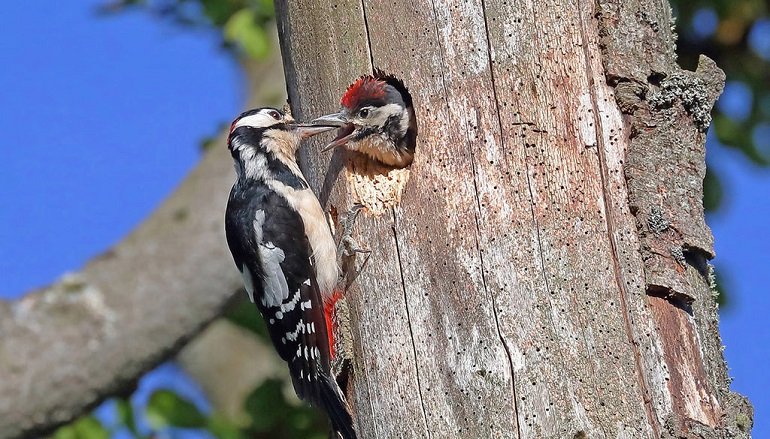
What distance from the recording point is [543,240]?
282 centimetres

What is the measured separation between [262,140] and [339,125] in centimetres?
87

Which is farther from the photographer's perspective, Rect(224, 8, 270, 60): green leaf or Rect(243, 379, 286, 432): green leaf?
Rect(224, 8, 270, 60): green leaf

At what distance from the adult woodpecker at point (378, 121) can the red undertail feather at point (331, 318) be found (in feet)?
1.61

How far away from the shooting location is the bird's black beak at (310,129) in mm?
3457

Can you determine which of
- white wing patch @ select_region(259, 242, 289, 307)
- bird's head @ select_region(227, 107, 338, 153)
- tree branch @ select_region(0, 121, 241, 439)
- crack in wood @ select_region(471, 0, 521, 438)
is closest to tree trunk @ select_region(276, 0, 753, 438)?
crack in wood @ select_region(471, 0, 521, 438)

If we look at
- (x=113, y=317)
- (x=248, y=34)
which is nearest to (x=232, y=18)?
(x=248, y=34)

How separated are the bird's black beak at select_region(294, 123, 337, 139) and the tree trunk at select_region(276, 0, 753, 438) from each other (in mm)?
354

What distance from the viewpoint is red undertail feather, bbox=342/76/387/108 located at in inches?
128

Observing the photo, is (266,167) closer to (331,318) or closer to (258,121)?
(258,121)

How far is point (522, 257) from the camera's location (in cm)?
282

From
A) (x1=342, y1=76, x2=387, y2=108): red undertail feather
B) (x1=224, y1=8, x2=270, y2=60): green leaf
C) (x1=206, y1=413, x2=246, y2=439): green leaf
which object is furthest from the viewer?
(x1=224, y1=8, x2=270, y2=60): green leaf

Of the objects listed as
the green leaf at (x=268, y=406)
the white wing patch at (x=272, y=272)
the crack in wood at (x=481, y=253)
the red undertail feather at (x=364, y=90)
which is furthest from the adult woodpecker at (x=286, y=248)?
the green leaf at (x=268, y=406)

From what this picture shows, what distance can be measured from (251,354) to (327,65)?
21.0 ft

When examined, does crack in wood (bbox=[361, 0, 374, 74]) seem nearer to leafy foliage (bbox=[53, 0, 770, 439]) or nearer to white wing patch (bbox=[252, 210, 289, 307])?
white wing patch (bbox=[252, 210, 289, 307])
